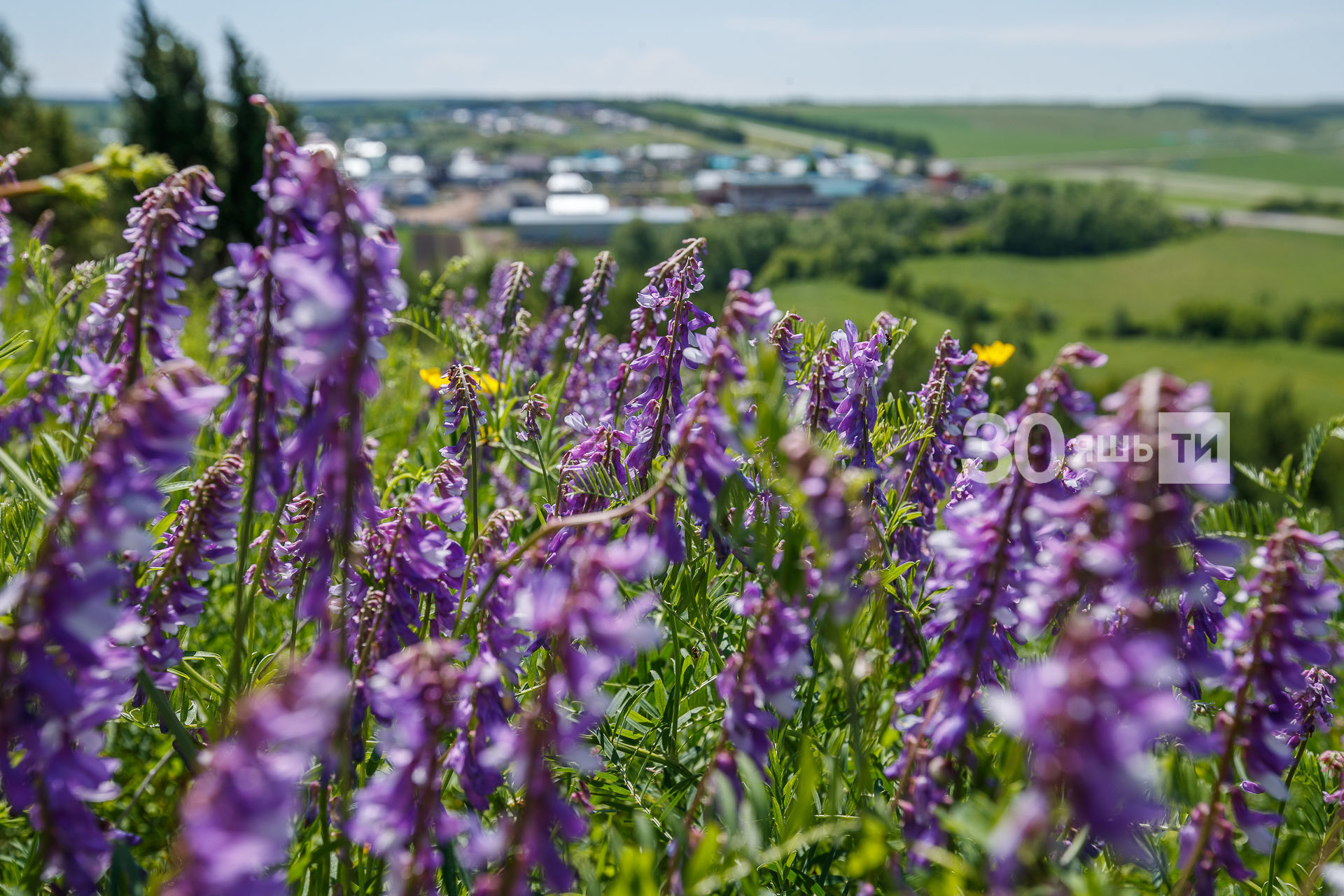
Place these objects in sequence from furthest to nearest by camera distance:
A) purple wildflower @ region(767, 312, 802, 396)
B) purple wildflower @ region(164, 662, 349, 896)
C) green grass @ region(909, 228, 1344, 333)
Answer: green grass @ region(909, 228, 1344, 333) < purple wildflower @ region(767, 312, 802, 396) < purple wildflower @ region(164, 662, 349, 896)

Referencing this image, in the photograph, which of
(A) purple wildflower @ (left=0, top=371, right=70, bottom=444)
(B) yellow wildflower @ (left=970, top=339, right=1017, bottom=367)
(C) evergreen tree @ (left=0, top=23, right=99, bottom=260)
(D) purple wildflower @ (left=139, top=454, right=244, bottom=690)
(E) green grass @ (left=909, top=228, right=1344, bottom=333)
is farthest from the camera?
(E) green grass @ (left=909, top=228, right=1344, bottom=333)

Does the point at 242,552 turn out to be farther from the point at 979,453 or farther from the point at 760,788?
the point at 979,453

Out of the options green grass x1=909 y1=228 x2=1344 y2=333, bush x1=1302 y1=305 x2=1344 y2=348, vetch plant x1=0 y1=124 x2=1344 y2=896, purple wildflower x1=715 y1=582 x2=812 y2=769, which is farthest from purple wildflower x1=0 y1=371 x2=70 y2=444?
bush x1=1302 y1=305 x2=1344 y2=348

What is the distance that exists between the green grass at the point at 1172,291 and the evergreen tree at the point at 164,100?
136ft

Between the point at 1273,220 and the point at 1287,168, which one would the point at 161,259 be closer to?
the point at 1273,220

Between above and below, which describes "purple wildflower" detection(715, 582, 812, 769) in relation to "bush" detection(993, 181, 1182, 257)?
above

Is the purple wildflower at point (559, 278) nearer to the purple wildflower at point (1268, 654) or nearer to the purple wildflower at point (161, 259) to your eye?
the purple wildflower at point (161, 259)

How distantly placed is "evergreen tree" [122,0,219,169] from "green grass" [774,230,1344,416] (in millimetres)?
41311

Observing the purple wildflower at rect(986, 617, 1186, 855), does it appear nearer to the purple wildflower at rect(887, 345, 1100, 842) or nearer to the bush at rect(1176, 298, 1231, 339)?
the purple wildflower at rect(887, 345, 1100, 842)

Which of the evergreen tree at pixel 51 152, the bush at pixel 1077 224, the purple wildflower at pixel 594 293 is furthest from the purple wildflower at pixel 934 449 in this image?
the bush at pixel 1077 224

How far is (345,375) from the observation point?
67.5 inches

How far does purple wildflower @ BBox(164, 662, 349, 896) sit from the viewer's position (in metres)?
1.21

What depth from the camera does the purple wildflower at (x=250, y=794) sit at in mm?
1207

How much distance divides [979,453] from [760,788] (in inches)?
30.9
